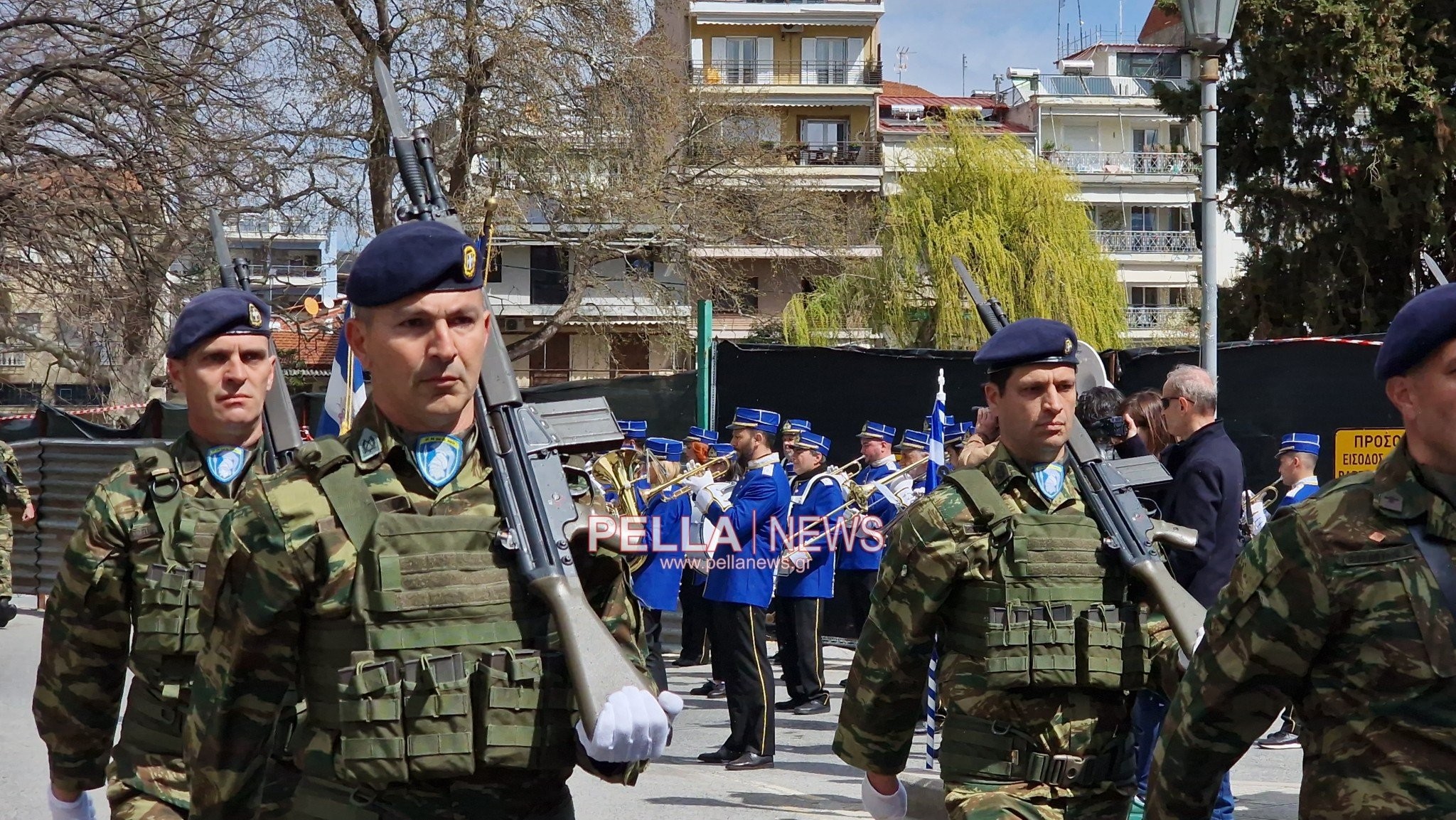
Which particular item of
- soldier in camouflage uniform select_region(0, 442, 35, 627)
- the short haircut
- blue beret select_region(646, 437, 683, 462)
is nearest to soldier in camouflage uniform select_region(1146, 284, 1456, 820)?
the short haircut

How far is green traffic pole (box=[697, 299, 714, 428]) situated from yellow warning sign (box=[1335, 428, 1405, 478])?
5789mm

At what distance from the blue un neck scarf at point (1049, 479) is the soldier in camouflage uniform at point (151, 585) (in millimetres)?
2498

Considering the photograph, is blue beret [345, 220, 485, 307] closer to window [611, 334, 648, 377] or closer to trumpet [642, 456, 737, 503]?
trumpet [642, 456, 737, 503]

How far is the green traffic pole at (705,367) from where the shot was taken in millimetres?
15328

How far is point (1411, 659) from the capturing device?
2.85 meters

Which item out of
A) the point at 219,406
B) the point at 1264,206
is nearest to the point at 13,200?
the point at 219,406

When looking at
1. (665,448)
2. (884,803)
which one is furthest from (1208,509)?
(665,448)

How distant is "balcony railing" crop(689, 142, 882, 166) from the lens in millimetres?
37500

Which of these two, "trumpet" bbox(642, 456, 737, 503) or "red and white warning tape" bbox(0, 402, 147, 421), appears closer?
"trumpet" bbox(642, 456, 737, 503)

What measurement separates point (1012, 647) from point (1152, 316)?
6437 cm

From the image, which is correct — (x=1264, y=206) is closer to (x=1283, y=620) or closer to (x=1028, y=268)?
(x=1028, y=268)

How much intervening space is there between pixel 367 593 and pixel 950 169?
42305 millimetres

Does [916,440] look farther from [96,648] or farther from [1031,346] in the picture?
[96,648]

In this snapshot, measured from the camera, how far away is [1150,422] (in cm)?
758
